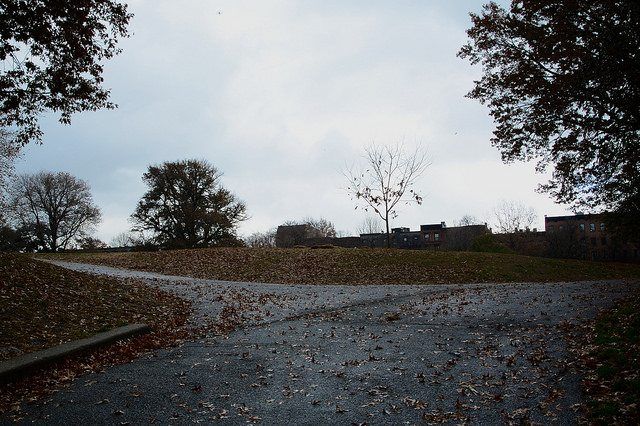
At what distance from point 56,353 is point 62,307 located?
338cm

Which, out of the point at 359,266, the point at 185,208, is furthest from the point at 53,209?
the point at 359,266

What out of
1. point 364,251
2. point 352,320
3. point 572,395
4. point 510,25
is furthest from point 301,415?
point 364,251

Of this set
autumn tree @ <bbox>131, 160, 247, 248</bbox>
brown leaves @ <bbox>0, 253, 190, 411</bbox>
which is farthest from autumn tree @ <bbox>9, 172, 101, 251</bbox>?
brown leaves @ <bbox>0, 253, 190, 411</bbox>

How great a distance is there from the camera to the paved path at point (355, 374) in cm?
535

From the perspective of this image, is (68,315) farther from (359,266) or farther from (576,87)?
(359,266)

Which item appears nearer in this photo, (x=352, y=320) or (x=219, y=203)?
(x=352, y=320)

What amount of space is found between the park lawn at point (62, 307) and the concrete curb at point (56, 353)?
410 mm

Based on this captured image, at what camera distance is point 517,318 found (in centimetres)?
1079

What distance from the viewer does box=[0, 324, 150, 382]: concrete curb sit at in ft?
21.3

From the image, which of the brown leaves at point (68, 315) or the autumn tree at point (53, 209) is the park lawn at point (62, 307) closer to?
the brown leaves at point (68, 315)

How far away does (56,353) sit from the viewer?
7391 mm

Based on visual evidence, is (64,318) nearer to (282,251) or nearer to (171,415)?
(171,415)

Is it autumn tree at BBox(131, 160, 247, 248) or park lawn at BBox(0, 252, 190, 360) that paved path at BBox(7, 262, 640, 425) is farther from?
autumn tree at BBox(131, 160, 247, 248)

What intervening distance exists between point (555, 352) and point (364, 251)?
73.2 feet
